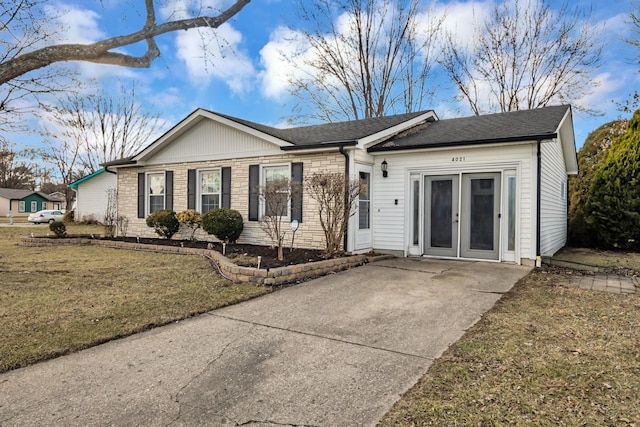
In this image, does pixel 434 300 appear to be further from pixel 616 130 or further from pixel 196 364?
pixel 616 130

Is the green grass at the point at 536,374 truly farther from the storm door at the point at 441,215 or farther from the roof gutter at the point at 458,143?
the storm door at the point at 441,215

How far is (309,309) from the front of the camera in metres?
4.94

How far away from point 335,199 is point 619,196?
905cm

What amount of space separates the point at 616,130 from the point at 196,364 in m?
19.2

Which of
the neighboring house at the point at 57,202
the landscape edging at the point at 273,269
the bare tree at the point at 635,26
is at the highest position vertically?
the bare tree at the point at 635,26

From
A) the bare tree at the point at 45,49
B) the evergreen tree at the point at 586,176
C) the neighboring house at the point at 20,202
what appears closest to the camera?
the bare tree at the point at 45,49

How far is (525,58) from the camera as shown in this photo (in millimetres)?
20062

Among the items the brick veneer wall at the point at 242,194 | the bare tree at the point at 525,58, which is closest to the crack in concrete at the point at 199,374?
the brick veneer wall at the point at 242,194

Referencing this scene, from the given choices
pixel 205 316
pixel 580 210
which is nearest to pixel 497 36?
pixel 580 210

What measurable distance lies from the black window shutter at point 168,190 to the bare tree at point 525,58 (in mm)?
16410

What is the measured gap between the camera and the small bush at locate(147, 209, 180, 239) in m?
11.5

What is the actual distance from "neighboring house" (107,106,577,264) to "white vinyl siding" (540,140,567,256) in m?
0.03

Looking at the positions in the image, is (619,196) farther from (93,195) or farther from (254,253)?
(93,195)

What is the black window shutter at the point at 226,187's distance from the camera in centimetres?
1096
